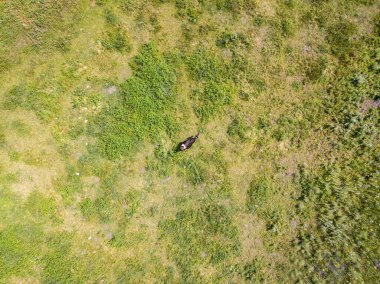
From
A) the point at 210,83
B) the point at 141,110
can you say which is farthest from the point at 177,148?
the point at 210,83

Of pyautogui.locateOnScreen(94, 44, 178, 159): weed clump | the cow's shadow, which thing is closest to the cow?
the cow's shadow

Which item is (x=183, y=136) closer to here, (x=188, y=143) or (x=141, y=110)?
(x=188, y=143)

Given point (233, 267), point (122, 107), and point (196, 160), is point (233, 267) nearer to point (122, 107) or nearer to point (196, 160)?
point (196, 160)

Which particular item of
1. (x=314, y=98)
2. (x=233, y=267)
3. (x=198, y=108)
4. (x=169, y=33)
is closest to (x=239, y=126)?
(x=198, y=108)

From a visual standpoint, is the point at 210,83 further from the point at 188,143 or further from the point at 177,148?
the point at 177,148

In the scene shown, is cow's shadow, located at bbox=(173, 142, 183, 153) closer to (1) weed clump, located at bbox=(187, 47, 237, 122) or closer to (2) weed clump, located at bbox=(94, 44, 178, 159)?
(2) weed clump, located at bbox=(94, 44, 178, 159)

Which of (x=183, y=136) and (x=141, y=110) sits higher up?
(x=141, y=110)

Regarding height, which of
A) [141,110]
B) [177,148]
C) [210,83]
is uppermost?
[210,83]

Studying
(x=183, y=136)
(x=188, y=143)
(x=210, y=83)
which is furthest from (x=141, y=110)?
(x=210, y=83)

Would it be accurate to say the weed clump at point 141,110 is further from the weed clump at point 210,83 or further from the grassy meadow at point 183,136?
the weed clump at point 210,83

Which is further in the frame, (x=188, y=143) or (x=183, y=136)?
(x=183, y=136)
